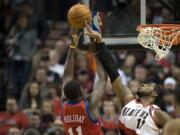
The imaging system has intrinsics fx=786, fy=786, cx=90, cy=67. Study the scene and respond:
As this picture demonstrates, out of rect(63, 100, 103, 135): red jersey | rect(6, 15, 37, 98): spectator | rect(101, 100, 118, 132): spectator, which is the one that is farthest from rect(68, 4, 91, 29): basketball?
rect(6, 15, 37, 98): spectator

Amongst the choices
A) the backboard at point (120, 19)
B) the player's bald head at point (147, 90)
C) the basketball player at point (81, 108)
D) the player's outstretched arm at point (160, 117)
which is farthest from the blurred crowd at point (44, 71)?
the player's outstretched arm at point (160, 117)

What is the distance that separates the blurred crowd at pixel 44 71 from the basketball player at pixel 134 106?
3140 mm

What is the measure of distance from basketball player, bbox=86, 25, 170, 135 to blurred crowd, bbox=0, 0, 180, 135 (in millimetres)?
3140

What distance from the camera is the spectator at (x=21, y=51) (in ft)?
50.4

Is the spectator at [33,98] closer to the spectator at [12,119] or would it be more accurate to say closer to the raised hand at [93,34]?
the spectator at [12,119]

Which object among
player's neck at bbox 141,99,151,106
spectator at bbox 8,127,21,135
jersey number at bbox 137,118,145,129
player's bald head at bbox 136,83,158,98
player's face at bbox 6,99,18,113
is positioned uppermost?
player's bald head at bbox 136,83,158,98

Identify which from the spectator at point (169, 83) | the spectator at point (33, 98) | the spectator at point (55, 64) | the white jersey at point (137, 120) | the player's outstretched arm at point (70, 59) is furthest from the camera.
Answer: the spectator at point (55, 64)

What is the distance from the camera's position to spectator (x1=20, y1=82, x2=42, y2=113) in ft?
45.5

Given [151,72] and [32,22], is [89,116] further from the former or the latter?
[32,22]

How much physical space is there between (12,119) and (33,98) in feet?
2.42

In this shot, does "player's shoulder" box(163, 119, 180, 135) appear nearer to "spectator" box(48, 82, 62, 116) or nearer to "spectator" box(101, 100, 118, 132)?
"spectator" box(101, 100, 118, 132)

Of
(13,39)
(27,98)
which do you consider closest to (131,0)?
(27,98)

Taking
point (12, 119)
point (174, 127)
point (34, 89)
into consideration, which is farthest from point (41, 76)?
point (174, 127)

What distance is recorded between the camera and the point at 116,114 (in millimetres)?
13172
